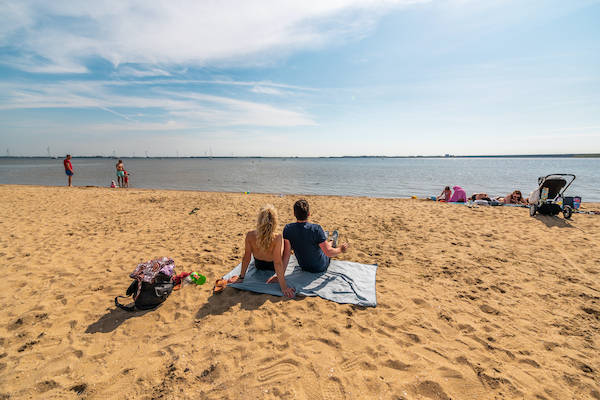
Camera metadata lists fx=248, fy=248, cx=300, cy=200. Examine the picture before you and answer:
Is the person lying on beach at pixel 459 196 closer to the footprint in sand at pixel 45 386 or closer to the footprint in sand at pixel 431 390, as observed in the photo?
the footprint in sand at pixel 431 390

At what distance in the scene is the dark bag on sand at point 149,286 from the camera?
393 centimetres

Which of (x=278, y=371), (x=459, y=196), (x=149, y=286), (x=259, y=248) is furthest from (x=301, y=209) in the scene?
(x=459, y=196)

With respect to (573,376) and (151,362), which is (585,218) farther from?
(151,362)

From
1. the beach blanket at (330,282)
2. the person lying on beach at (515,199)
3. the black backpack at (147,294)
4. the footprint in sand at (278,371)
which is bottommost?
the footprint in sand at (278,371)

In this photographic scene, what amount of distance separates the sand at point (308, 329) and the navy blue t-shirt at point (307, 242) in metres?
0.85

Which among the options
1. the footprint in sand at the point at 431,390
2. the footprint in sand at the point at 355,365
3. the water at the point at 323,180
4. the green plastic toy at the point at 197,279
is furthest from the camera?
the water at the point at 323,180

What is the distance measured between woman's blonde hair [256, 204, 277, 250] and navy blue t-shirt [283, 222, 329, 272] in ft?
1.54

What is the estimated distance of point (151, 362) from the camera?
298 centimetres

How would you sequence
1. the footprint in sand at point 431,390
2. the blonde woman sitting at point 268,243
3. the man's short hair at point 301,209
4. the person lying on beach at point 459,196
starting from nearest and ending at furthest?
the footprint in sand at point 431,390 → the blonde woman sitting at point 268,243 → the man's short hair at point 301,209 → the person lying on beach at point 459,196

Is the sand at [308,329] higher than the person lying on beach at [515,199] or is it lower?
lower

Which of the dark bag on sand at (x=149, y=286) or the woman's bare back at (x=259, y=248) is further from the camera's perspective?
the woman's bare back at (x=259, y=248)

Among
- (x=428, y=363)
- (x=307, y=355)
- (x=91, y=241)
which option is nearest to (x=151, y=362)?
(x=307, y=355)

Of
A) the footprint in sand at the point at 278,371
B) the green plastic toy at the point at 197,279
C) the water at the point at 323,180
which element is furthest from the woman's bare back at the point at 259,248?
the water at the point at 323,180

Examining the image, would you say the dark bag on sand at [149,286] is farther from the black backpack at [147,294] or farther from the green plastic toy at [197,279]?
the green plastic toy at [197,279]
